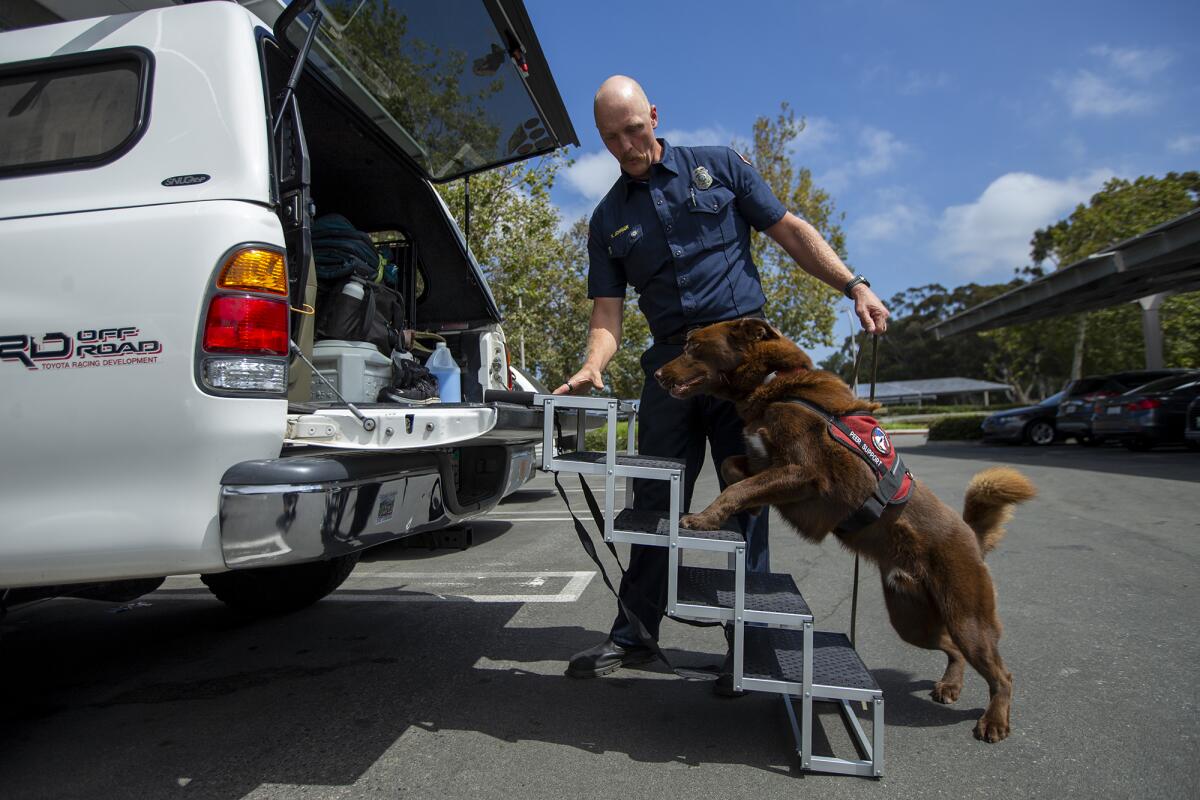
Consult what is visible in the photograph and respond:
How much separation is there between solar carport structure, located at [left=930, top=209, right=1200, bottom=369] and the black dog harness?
13892 mm

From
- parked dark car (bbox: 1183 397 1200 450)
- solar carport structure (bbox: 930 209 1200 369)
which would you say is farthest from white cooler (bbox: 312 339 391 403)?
solar carport structure (bbox: 930 209 1200 369)

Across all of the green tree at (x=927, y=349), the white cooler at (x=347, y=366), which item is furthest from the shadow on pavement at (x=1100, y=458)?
the green tree at (x=927, y=349)

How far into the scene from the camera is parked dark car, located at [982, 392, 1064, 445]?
56.2 feet

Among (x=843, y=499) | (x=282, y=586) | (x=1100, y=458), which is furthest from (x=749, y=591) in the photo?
(x=1100, y=458)

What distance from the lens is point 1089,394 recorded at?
15.7 meters

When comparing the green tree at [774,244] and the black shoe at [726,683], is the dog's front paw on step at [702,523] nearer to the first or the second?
the black shoe at [726,683]

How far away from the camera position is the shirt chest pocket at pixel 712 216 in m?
2.87

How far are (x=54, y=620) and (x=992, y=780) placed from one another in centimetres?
483

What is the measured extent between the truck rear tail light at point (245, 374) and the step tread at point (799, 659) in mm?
1705

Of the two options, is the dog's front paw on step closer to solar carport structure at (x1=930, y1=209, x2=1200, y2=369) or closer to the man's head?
the man's head

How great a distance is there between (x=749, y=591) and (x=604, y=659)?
2.38ft

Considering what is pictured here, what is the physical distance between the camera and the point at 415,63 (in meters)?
3.16

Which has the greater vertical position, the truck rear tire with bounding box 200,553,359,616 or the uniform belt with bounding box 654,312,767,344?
the uniform belt with bounding box 654,312,767,344

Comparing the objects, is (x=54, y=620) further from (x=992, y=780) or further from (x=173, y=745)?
(x=992, y=780)
